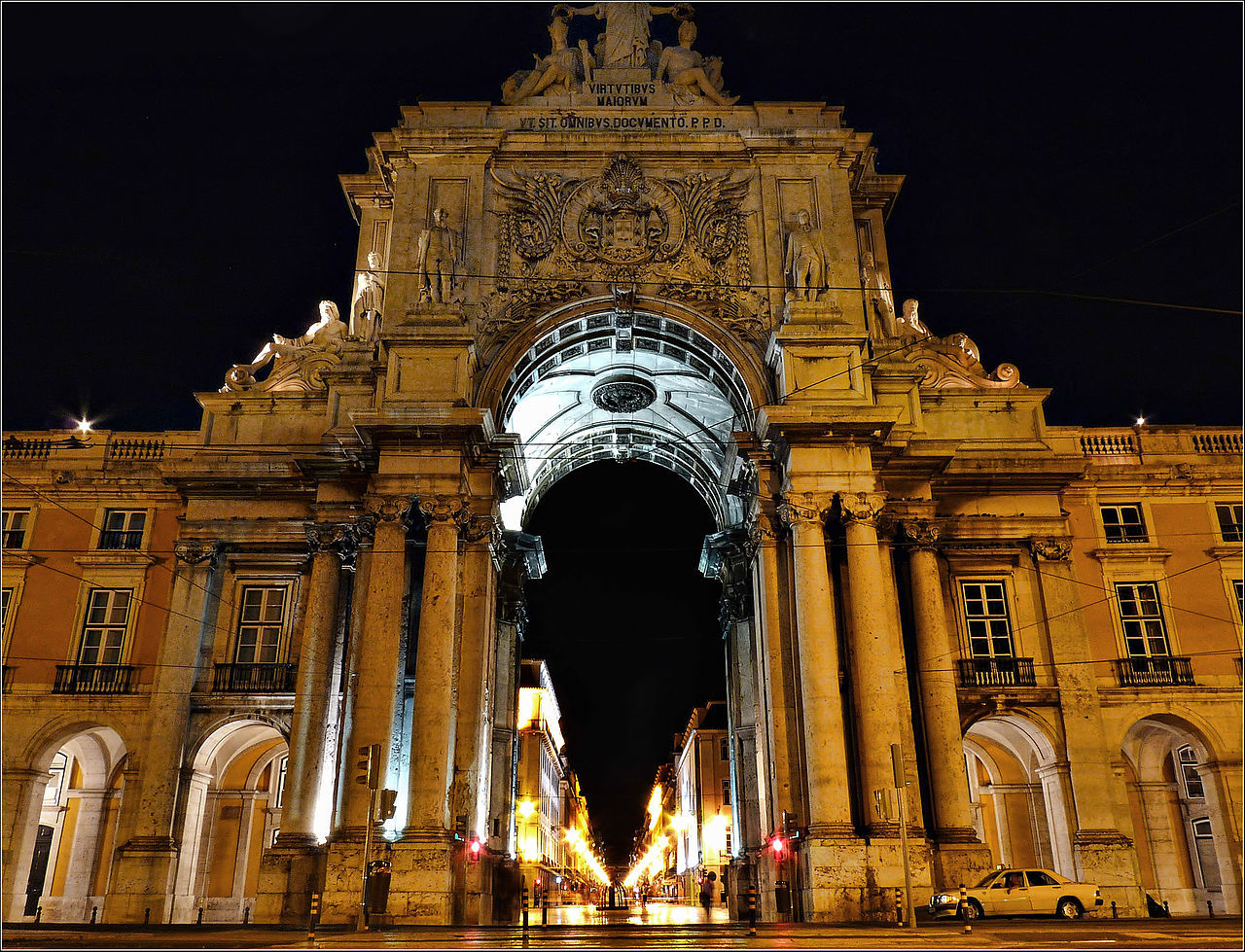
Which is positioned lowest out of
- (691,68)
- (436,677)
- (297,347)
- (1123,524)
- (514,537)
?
(436,677)

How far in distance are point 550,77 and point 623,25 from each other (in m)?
3.63

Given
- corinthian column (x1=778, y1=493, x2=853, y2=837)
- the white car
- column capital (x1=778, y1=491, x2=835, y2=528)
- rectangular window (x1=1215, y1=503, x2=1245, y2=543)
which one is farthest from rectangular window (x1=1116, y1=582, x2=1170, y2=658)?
column capital (x1=778, y1=491, x2=835, y2=528)

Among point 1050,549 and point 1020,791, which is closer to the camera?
point 1050,549

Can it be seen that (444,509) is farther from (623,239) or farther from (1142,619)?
(1142,619)

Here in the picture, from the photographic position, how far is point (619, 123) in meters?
35.7

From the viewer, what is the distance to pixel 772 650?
100 ft

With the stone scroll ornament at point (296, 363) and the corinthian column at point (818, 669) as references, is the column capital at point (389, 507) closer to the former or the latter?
the stone scroll ornament at point (296, 363)

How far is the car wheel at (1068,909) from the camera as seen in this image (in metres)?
25.8

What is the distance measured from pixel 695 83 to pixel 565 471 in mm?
17071

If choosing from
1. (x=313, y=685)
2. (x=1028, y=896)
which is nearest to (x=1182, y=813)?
(x=1028, y=896)

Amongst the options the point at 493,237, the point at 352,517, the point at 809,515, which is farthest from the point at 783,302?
the point at 352,517

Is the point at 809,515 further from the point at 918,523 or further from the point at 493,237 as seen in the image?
the point at 493,237

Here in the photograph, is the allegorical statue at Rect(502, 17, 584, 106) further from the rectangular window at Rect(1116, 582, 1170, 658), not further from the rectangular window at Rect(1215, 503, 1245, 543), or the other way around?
the rectangular window at Rect(1215, 503, 1245, 543)

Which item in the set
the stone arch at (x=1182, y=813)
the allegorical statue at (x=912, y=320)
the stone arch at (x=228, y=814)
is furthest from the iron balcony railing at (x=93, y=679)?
the stone arch at (x=1182, y=813)
